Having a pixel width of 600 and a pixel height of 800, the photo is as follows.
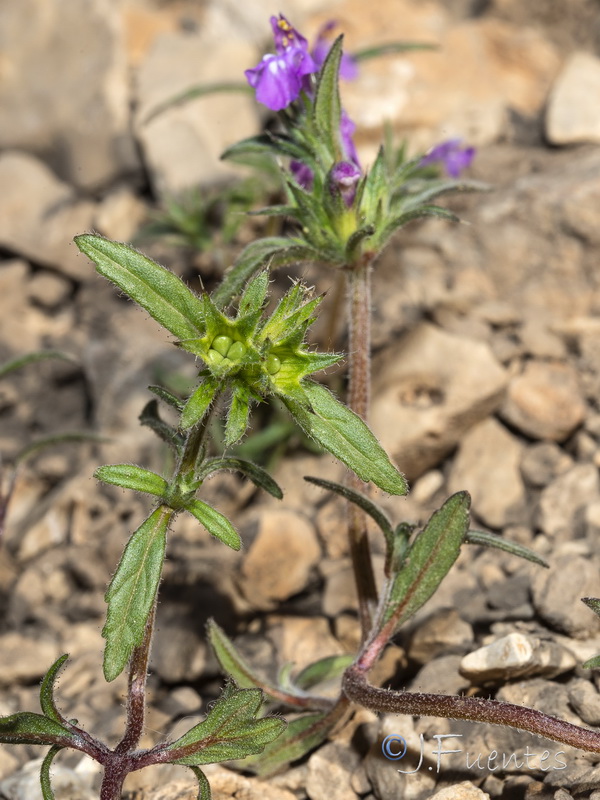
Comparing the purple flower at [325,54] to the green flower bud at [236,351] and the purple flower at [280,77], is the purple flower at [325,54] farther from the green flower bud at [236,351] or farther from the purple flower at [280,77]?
the green flower bud at [236,351]

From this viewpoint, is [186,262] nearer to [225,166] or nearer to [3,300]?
[225,166]

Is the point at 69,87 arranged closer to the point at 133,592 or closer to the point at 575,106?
the point at 575,106

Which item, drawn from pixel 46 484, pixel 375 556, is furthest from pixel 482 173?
pixel 46 484

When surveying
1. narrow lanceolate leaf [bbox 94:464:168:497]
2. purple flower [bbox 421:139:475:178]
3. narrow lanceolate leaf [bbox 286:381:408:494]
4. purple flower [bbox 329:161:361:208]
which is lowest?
narrow lanceolate leaf [bbox 94:464:168:497]

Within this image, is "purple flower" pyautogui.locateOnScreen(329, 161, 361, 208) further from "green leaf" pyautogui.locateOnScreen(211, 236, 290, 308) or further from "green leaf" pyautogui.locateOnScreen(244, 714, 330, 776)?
"green leaf" pyautogui.locateOnScreen(244, 714, 330, 776)

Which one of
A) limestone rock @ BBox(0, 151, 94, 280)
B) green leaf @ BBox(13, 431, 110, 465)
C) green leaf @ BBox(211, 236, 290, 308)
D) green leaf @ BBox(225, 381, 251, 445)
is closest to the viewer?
green leaf @ BBox(225, 381, 251, 445)

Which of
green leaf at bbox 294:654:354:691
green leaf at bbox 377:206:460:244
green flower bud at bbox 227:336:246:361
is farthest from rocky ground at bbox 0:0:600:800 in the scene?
green flower bud at bbox 227:336:246:361

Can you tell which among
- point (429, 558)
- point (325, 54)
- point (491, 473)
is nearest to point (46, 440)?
point (429, 558)
